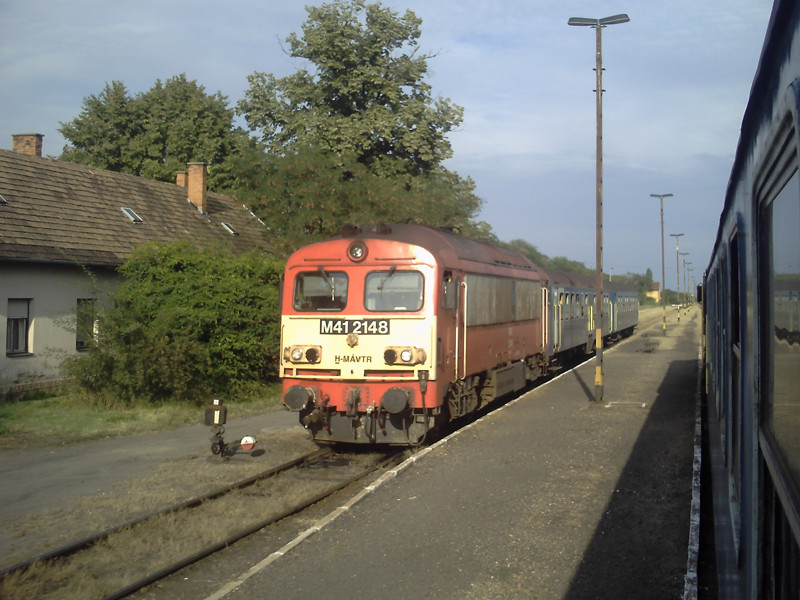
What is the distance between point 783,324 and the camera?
201cm

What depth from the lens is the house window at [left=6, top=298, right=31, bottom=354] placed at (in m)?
16.0

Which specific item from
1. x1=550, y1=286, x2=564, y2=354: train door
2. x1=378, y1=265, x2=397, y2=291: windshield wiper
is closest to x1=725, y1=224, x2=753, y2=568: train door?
x1=378, y1=265, x2=397, y2=291: windshield wiper


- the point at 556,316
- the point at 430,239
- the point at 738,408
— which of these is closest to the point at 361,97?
the point at 556,316

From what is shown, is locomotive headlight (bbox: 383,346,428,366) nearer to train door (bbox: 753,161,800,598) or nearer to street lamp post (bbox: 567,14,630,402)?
street lamp post (bbox: 567,14,630,402)

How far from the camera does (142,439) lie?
1231 centimetres

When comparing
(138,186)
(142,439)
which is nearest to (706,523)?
(142,439)

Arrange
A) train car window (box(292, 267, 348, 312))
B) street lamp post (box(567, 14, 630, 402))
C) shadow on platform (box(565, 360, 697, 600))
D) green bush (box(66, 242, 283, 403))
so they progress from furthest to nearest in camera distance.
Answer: street lamp post (box(567, 14, 630, 402)), green bush (box(66, 242, 283, 403)), train car window (box(292, 267, 348, 312)), shadow on platform (box(565, 360, 697, 600))

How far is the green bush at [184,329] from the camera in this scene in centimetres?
1461

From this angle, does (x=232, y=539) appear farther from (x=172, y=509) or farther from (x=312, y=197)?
(x=312, y=197)

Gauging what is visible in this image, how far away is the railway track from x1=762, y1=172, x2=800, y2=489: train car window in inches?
201

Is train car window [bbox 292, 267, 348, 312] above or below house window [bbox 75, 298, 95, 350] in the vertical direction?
above

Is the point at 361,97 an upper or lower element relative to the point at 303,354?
upper

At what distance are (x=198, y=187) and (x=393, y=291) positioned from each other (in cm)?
1698

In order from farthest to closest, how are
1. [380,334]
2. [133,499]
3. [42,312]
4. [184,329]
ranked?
[42,312], [184,329], [380,334], [133,499]
